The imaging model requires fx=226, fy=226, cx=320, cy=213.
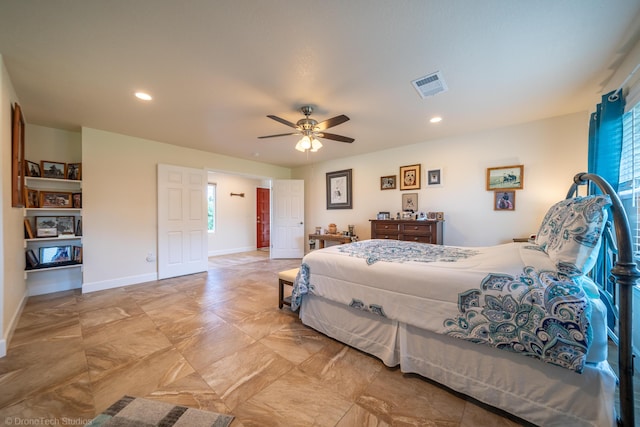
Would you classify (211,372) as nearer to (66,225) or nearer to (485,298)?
(485,298)

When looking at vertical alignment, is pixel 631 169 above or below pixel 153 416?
above

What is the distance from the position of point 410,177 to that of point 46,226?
588 cm

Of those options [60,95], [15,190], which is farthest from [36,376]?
[60,95]

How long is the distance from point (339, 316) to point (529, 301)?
53.7 inches

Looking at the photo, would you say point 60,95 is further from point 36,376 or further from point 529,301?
point 529,301

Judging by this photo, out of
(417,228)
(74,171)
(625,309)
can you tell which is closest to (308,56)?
(625,309)

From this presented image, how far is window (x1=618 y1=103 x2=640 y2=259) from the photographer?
180 cm

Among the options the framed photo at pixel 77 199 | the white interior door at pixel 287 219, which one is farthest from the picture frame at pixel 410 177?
the framed photo at pixel 77 199

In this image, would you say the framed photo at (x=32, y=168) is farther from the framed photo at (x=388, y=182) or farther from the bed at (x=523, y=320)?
the framed photo at (x=388, y=182)

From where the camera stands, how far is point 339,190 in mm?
5379

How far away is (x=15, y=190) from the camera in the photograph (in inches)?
91.0

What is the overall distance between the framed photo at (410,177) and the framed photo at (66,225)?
5.57m

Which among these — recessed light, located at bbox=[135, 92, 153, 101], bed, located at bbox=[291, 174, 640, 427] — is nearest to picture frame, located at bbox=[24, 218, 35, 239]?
recessed light, located at bbox=[135, 92, 153, 101]

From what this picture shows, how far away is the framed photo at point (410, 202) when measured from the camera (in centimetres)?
425
